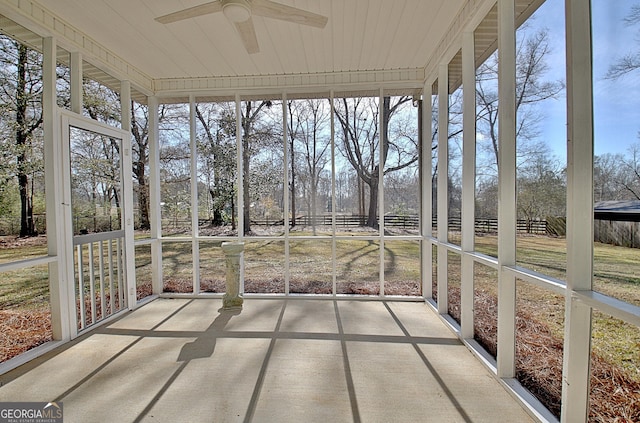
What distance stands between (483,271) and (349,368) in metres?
1.44

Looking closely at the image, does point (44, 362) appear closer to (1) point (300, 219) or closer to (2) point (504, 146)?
(1) point (300, 219)

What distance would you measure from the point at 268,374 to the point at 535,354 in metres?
1.96

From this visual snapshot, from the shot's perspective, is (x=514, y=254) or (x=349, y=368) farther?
(x=349, y=368)

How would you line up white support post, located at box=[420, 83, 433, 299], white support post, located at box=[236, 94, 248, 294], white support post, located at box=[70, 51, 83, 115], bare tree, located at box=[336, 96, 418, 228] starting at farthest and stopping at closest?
white support post, located at box=[236, 94, 248, 294]
bare tree, located at box=[336, 96, 418, 228]
white support post, located at box=[420, 83, 433, 299]
white support post, located at box=[70, 51, 83, 115]

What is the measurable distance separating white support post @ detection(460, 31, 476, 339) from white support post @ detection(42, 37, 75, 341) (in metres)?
3.89

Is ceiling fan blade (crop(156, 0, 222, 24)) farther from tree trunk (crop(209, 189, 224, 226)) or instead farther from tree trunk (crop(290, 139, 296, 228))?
tree trunk (crop(209, 189, 224, 226))

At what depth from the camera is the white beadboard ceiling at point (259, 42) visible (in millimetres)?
2551

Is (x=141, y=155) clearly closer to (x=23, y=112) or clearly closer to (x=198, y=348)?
(x=23, y=112)

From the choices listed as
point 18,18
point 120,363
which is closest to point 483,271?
point 120,363

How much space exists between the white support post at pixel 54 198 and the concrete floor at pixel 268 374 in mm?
372

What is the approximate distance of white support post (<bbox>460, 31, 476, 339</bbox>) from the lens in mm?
2611

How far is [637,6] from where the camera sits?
4.00 ft

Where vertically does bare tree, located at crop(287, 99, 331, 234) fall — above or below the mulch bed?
above

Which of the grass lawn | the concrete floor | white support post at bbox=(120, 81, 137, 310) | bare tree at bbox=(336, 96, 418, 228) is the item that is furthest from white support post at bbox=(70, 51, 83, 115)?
bare tree at bbox=(336, 96, 418, 228)
